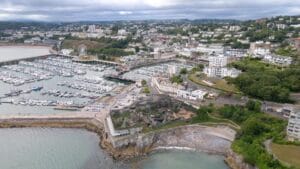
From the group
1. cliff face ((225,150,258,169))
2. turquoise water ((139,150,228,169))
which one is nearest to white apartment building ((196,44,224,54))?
turquoise water ((139,150,228,169))

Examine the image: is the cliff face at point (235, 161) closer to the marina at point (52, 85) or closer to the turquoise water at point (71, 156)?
the turquoise water at point (71, 156)

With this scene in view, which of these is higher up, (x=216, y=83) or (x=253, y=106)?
(x=216, y=83)

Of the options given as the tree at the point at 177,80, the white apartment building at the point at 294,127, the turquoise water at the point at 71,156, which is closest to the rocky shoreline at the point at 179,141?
the turquoise water at the point at 71,156

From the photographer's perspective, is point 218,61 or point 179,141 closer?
point 179,141

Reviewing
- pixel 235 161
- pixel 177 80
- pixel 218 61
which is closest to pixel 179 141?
pixel 235 161

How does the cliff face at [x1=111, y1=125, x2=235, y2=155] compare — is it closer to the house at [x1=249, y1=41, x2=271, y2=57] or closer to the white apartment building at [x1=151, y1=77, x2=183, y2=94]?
the white apartment building at [x1=151, y1=77, x2=183, y2=94]

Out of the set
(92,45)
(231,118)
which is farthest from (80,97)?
(92,45)

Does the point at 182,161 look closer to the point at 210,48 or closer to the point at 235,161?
the point at 235,161

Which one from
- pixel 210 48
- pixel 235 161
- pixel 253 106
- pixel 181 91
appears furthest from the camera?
pixel 210 48
